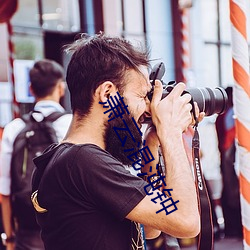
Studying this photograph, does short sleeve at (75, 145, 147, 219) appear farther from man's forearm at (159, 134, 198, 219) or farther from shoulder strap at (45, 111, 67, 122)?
shoulder strap at (45, 111, 67, 122)

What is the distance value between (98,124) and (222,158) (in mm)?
3304

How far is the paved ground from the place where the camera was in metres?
5.24

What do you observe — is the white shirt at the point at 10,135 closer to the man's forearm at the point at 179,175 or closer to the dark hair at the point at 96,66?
the dark hair at the point at 96,66

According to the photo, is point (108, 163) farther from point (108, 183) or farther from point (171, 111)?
point (171, 111)

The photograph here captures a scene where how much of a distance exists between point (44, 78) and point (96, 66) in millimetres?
1506

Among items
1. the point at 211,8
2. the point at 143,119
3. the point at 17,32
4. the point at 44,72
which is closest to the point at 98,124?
the point at 143,119

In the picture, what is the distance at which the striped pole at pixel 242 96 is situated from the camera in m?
1.98

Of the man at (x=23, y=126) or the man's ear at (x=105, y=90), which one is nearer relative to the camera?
the man's ear at (x=105, y=90)

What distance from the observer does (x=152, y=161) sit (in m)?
1.64

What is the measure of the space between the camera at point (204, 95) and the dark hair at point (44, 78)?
1.37 metres

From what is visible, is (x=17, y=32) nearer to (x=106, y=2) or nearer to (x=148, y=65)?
(x=106, y=2)

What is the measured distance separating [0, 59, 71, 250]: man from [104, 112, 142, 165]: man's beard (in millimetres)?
1250

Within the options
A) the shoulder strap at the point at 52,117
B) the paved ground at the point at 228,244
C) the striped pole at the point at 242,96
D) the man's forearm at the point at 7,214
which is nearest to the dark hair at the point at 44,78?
the shoulder strap at the point at 52,117

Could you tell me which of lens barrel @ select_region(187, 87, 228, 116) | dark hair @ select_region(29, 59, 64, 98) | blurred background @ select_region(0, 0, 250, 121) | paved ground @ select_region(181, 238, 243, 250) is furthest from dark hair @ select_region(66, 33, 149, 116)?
paved ground @ select_region(181, 238, 243, 250)
